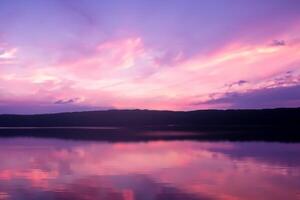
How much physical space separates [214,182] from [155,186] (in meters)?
1.93

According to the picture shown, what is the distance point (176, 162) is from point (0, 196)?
9.03 metres

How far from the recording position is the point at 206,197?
36.3 ft

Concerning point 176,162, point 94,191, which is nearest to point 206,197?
point 94,191

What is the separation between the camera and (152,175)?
14906 mm

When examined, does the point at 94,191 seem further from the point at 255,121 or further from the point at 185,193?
the point at 255,121

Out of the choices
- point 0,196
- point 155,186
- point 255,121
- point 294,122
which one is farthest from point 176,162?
point 255,121

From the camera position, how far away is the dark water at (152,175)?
11.6m

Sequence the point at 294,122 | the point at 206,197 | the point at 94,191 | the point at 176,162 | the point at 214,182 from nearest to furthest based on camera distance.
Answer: the point at 206,197
the point at 94,191
the point at 214,182
the point at 176,162
the point at 294,122

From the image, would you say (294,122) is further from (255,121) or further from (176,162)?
(176,162)

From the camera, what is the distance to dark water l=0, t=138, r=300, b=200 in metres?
11.6

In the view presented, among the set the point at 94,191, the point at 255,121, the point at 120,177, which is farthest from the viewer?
the point at 255,121

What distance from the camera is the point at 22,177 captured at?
575 inches

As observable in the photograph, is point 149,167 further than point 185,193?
Yes

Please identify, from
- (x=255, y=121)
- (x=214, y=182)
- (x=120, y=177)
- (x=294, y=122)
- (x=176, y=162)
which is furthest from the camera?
(x=255, y=121)
